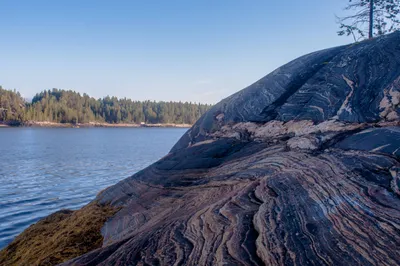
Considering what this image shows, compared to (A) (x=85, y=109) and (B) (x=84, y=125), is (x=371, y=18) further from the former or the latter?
(A) (x=85, y=109)

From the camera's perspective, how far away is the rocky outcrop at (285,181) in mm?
3359

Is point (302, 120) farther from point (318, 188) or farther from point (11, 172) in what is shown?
point (11, 172)

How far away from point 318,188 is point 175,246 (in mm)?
2083

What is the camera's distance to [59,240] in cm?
634

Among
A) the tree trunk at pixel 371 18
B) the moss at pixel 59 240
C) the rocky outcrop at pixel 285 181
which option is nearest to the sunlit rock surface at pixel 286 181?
the rocky outcrop at pixel 285 181

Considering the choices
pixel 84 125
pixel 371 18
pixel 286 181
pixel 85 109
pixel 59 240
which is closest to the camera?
pixel 286 181

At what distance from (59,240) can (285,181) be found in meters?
4.78

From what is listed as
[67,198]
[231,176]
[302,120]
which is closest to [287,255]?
[231,176]

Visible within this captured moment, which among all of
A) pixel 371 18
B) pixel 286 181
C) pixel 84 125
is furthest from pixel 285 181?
pixel 84 125

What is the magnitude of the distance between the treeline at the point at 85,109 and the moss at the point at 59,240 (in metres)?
127

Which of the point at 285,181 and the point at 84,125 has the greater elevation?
the point at 285,181

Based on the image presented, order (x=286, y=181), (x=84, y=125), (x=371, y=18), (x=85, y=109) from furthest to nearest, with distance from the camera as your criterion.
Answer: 1. (x=85, y=109)
2. (x=84, y=125)
3. (x=371, y=18)
4. (x=286, y=181)

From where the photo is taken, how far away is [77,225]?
6.95 m

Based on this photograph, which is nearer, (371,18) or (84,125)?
(371,18)
